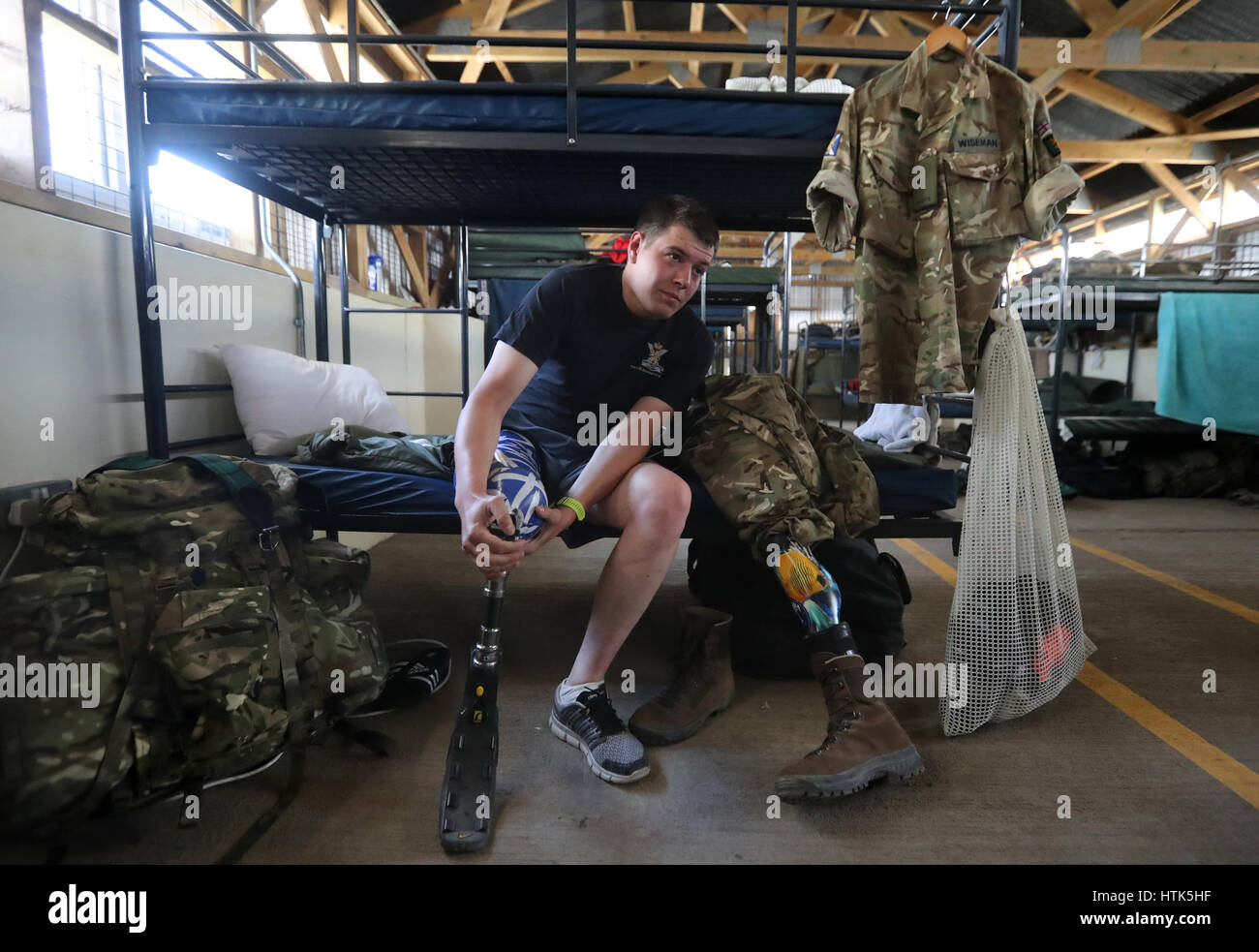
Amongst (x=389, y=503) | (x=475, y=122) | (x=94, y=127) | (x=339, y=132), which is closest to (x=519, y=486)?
(x=389, y=503)

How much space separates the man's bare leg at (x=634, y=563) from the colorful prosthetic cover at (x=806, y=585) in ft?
0.90

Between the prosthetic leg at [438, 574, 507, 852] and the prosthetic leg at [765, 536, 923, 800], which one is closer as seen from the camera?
the prosthetic leg at [438, 574, 507, 852]

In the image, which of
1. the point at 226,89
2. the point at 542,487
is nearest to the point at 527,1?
the point at 226,89

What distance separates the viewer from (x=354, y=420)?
2.60 m

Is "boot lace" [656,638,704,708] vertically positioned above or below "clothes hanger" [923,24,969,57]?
below

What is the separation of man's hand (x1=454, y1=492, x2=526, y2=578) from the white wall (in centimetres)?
113

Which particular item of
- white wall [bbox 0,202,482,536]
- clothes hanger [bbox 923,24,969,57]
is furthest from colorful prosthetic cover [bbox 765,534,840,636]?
white wall [bbox 0,202,482,536]

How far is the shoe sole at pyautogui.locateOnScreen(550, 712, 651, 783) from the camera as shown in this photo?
151 centimetres

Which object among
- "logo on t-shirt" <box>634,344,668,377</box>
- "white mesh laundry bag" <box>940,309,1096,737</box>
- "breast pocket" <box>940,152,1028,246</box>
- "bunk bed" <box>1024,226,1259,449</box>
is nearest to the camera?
"white mesh laundry bag" <box>940,309,1096,737</box>

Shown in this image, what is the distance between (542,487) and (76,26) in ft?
8.13

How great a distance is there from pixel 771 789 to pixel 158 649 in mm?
A: 1292

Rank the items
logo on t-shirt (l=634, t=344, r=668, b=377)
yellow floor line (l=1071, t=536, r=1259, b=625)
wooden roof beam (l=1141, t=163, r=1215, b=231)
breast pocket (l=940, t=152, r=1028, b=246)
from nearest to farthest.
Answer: breast pocket (l=940, t=152, r=1028, b=246), logo on t-shirt (l=634, t=344, r=668, b=377), yellow floor line (l=1071, t=536, r=1259, b=625), wooden roof beam (l=1141, t=163, r=1215, b=231)

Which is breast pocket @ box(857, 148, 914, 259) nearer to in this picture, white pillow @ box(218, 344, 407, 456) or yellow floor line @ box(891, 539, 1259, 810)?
yellow floor line @ box(891, 539, 1259, 810)

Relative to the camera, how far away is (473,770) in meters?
1.44
